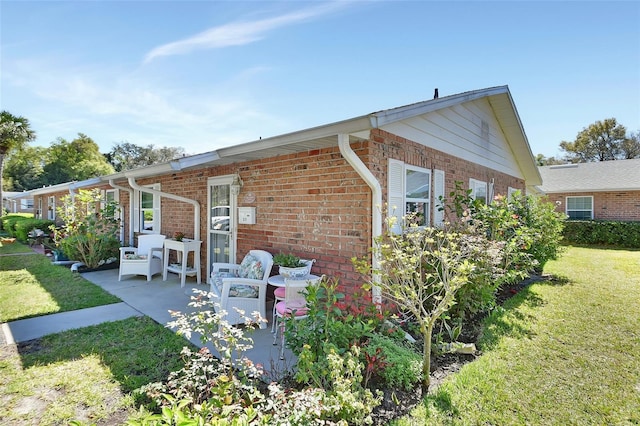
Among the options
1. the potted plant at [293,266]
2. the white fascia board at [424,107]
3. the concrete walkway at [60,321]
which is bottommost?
the concrete walkway at [60,321]

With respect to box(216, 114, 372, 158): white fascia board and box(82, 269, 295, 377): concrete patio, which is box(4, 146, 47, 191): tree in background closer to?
box(82, 269, 295, 377): concrete patio

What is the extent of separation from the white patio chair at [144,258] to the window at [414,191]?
6.08 metres

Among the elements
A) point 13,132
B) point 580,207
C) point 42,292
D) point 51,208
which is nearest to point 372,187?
point 42,292

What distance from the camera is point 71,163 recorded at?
39.2 meters

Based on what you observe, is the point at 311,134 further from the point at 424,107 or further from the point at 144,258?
the point at 144,258

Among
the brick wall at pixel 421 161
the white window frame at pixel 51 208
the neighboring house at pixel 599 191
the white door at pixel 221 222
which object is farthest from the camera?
the white window frame at pixel 51 208

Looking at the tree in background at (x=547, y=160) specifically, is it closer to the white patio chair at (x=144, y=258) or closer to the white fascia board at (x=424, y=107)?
the white fascia board at (x=424, y=107)

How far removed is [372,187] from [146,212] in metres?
8.38

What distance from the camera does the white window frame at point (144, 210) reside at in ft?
30.4

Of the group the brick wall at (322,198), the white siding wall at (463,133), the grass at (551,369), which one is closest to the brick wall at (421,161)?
the brick wall at (322,198)

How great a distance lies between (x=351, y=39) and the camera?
7289 millimetres

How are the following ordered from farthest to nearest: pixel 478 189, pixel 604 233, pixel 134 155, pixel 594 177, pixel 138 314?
pixel 134 155
pixel 594 177
pixel 604 233
pixel 478 189
pixel 138 314

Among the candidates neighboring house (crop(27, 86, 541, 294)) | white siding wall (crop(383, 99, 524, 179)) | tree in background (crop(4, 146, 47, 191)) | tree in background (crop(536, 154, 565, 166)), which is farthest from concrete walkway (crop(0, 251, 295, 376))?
tree in background (crop(4, 146, 47, 191))

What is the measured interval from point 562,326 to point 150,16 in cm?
903
